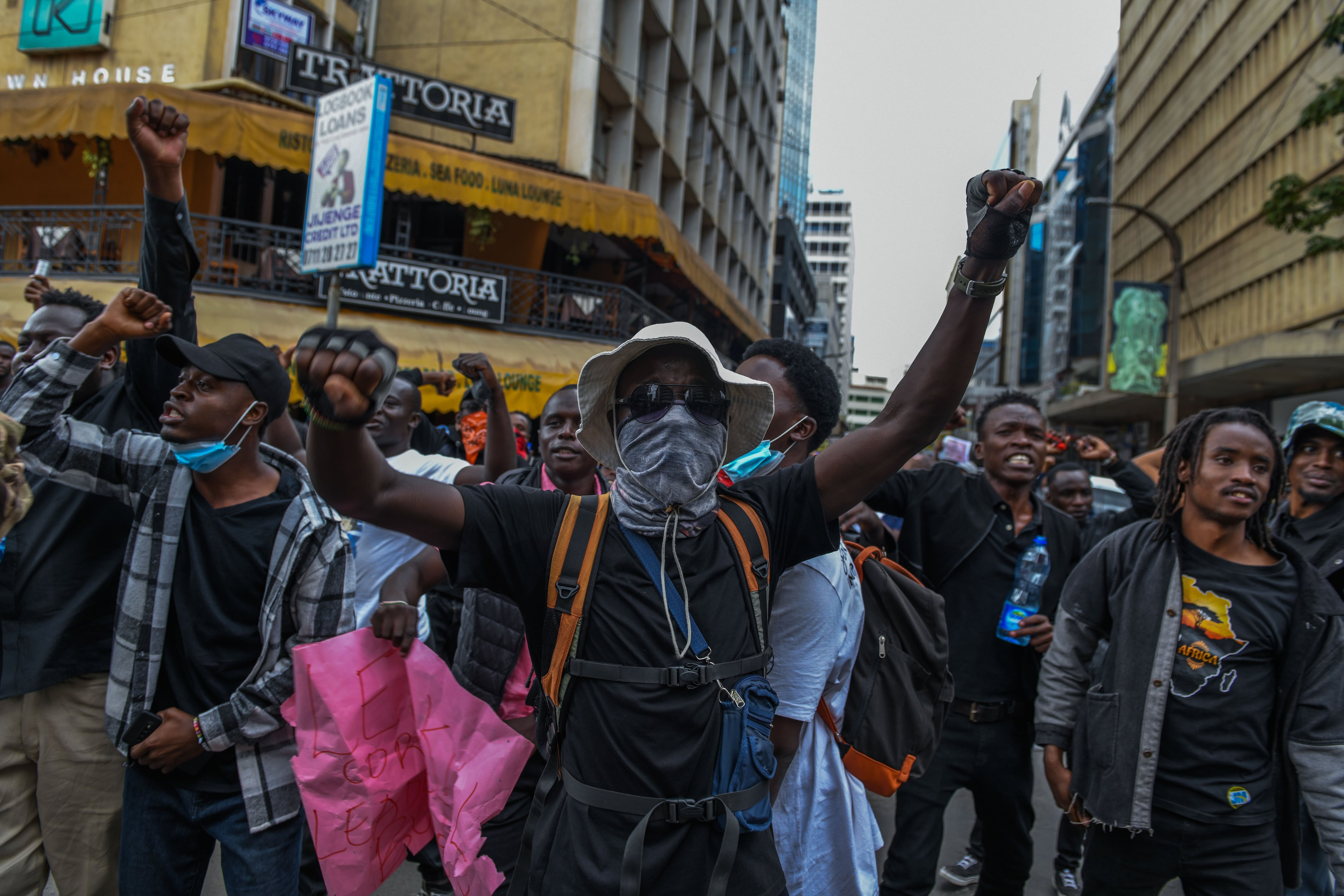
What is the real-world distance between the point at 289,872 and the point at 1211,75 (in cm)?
3141

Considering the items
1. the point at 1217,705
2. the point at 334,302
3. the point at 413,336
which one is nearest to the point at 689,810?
the point at 1217,705

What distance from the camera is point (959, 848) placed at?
184 inches

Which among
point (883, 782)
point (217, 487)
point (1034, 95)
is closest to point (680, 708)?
point (883, 782)

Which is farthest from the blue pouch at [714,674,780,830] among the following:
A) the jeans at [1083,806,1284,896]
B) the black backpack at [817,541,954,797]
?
the jeans at [1083,806,1284,896]

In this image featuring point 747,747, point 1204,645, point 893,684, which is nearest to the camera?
point 747,747

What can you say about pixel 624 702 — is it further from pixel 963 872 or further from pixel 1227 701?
pixel 963 872

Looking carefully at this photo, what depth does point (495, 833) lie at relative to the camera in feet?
8.90

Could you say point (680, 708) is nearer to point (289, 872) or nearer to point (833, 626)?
point (833, 626)

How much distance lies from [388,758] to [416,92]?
44.4 ft

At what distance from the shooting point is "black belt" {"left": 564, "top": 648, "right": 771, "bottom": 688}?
1.79 m

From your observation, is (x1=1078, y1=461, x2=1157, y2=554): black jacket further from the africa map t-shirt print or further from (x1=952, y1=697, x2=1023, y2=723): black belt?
the africa map t-shirt print

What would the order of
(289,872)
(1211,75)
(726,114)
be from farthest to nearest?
(726,114) → (1211,75) → (289,872)

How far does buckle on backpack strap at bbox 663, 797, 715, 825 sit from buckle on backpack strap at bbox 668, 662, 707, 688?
23 cm

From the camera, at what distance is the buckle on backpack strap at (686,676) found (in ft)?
5.90
